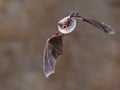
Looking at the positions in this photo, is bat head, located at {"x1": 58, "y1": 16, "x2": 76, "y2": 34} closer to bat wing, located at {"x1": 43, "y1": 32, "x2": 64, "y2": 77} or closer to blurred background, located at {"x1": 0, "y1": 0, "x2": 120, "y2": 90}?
bat wing, located at {"x1": 43, "y1": 32, "x2": 64, "y2": 77}

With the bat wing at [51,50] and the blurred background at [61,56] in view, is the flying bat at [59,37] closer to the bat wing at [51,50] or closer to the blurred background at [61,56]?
the bat wing at [51,50]

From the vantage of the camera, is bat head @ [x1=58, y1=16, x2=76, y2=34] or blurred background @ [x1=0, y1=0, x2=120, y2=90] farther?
blurred background @ [x1=0, y1=0, x2=120, y2=90]

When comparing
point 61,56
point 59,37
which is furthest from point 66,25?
point 61,56

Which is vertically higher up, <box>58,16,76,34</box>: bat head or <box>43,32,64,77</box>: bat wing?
<box>58,16,76,34</box>: bat head

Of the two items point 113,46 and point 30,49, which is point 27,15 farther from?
point 113,46

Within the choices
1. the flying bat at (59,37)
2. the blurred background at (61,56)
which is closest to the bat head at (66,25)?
the flying bat at (59,37)

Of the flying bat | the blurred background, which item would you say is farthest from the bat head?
the blurred background

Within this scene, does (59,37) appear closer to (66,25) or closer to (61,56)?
(66,25)
